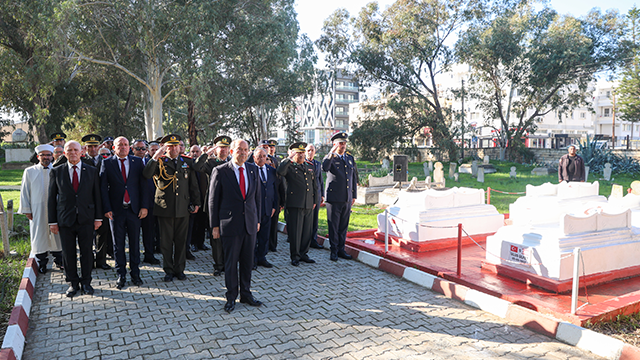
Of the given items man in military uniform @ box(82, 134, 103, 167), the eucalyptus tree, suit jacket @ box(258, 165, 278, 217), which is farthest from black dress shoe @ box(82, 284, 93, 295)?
the eucalyptus tree

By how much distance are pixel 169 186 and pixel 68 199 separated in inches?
48.4

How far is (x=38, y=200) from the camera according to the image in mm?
6207

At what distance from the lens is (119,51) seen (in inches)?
922

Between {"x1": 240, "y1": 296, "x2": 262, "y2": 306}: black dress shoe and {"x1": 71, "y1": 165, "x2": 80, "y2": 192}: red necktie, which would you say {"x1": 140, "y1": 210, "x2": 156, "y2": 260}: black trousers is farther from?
{"x1": 240, "y1": 296, "x2": 262, "y2": 306}: black dress shoe

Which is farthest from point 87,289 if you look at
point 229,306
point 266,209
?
point 266,209

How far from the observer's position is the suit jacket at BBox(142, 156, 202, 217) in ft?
19.8

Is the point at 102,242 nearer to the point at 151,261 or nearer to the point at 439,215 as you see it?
the point at 151,261

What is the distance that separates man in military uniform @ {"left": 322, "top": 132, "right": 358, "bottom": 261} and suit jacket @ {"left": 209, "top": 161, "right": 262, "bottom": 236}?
2.40 m

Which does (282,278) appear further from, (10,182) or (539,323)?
(10,182)

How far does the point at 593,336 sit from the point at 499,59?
29500 mm

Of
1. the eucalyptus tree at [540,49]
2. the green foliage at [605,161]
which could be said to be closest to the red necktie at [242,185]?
the green foliage at [605,161]

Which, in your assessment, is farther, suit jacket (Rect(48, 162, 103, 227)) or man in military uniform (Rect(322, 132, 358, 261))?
man in military uniform (Rect(322, 132, 358, 261))

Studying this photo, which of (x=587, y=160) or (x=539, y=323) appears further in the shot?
(x=587, y=160)

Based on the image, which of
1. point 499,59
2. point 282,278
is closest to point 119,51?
point 282,278
